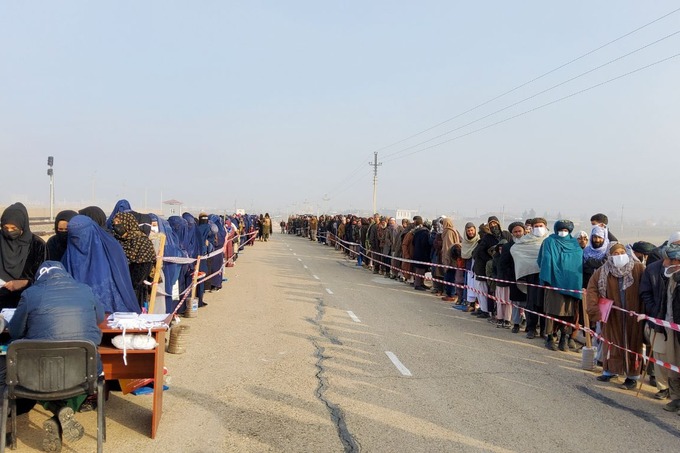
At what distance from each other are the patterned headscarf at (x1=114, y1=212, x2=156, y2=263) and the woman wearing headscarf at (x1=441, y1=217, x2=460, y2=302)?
971cm

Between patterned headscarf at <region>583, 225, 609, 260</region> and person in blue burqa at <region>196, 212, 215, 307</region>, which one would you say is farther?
person in blue burqa at <region>196, 212, 215, 307</region>

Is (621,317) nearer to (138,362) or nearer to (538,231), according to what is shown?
(538,231)

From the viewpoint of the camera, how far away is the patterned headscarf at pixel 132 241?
8.05 metres

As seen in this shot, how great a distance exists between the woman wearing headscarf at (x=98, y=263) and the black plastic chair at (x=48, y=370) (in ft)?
4.83

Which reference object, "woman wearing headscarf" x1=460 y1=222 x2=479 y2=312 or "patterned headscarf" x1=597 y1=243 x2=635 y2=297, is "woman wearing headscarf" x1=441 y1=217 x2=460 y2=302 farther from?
"patterned headscarf" x1=597 y1=243 x2=635 y2=297

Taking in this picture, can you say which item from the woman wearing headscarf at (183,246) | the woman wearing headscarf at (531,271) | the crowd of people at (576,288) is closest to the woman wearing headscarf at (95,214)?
the woman wearing headscarf at (183,246)

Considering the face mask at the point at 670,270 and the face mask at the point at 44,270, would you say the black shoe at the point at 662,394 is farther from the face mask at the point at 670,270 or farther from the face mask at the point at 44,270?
the face mask at the point at 44,270

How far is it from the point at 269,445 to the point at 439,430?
167cm

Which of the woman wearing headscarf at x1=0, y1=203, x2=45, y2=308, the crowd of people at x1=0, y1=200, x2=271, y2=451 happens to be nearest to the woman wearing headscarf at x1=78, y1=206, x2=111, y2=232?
the crowd of people at x1=0, y1=200, x2=271, y2=451

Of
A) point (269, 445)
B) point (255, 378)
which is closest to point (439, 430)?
point (269, 445)

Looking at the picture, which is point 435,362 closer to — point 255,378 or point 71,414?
point 255,378

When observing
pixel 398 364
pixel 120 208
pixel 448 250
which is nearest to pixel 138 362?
pixel 120 208

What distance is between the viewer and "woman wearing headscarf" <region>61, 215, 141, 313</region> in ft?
20.1

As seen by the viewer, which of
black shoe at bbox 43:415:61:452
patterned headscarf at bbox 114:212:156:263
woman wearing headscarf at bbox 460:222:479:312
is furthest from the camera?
woman wearing headscarf at bbox 460:222:479:312
